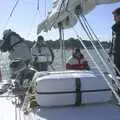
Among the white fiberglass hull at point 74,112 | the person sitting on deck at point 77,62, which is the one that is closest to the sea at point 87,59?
the person sitting on deck at point 77,62

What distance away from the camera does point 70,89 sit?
11.9ft

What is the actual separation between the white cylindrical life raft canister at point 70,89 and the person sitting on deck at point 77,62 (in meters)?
2.11

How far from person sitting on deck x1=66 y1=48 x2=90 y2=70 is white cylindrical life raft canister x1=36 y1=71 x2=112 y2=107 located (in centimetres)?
211

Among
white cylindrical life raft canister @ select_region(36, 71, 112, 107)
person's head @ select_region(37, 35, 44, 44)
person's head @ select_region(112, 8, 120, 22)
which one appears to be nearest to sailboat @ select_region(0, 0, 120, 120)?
white cylindrical life raft canister @ select_region(36, 71, 112, 107)

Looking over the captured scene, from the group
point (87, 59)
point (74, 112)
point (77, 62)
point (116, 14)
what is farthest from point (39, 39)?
point (74, 112)

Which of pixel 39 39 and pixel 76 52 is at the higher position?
pixel 39 39

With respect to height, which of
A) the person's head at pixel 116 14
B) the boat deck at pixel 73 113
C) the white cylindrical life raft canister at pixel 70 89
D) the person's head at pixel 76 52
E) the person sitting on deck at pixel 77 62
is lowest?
the boat deck at pixel 73 113

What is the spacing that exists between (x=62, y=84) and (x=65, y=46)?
2993 mm

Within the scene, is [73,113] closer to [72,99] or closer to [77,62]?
[72,99]

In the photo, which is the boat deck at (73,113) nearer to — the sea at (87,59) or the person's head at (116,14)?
the sea at (87,59)

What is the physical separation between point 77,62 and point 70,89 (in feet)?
9.38

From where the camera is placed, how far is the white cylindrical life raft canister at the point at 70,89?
3594 mm

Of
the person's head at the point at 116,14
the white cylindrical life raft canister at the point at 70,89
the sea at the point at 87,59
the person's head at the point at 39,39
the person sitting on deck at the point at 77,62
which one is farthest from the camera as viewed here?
the person's head at the point at 39,39

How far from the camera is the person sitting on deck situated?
235 inches
